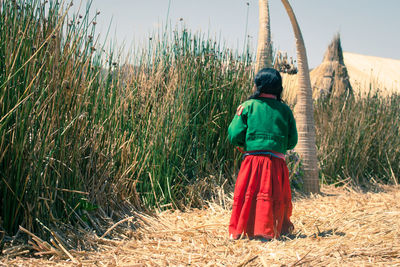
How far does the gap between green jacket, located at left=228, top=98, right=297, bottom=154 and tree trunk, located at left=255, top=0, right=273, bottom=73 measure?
190cm

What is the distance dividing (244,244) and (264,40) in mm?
2802

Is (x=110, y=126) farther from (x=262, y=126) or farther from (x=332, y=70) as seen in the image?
(x=332, y=70)

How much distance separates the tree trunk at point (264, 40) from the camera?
474 centimetres

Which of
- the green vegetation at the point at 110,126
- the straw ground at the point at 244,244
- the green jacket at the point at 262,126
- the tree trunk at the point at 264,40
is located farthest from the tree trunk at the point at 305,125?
the green jacket at the point at 262,126

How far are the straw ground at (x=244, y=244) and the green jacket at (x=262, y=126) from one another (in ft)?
2.20

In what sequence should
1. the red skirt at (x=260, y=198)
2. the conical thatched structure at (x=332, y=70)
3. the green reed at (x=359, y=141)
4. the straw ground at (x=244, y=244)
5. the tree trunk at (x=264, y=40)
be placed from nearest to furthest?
the straw ground at (x=244, y=244), the red skirt at (x=260, y=198), the tree trunk at (x=264, y=40), the green reed at (x=359, y=141), the conical thatched structure at (x=332, y=70)

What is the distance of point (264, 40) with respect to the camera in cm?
479

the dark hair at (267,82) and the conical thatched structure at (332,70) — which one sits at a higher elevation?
the conical thatched structure at (332,70)

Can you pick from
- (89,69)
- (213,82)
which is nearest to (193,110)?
(213,82)

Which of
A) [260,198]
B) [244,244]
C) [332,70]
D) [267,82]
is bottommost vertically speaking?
[244,244]

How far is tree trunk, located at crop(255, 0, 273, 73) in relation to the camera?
4.74 meters

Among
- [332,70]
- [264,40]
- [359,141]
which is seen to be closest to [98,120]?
[264,40]

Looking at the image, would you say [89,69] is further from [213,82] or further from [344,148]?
[344,148]

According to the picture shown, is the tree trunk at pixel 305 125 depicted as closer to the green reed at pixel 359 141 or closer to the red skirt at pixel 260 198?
the green reed at pixel 359 141
